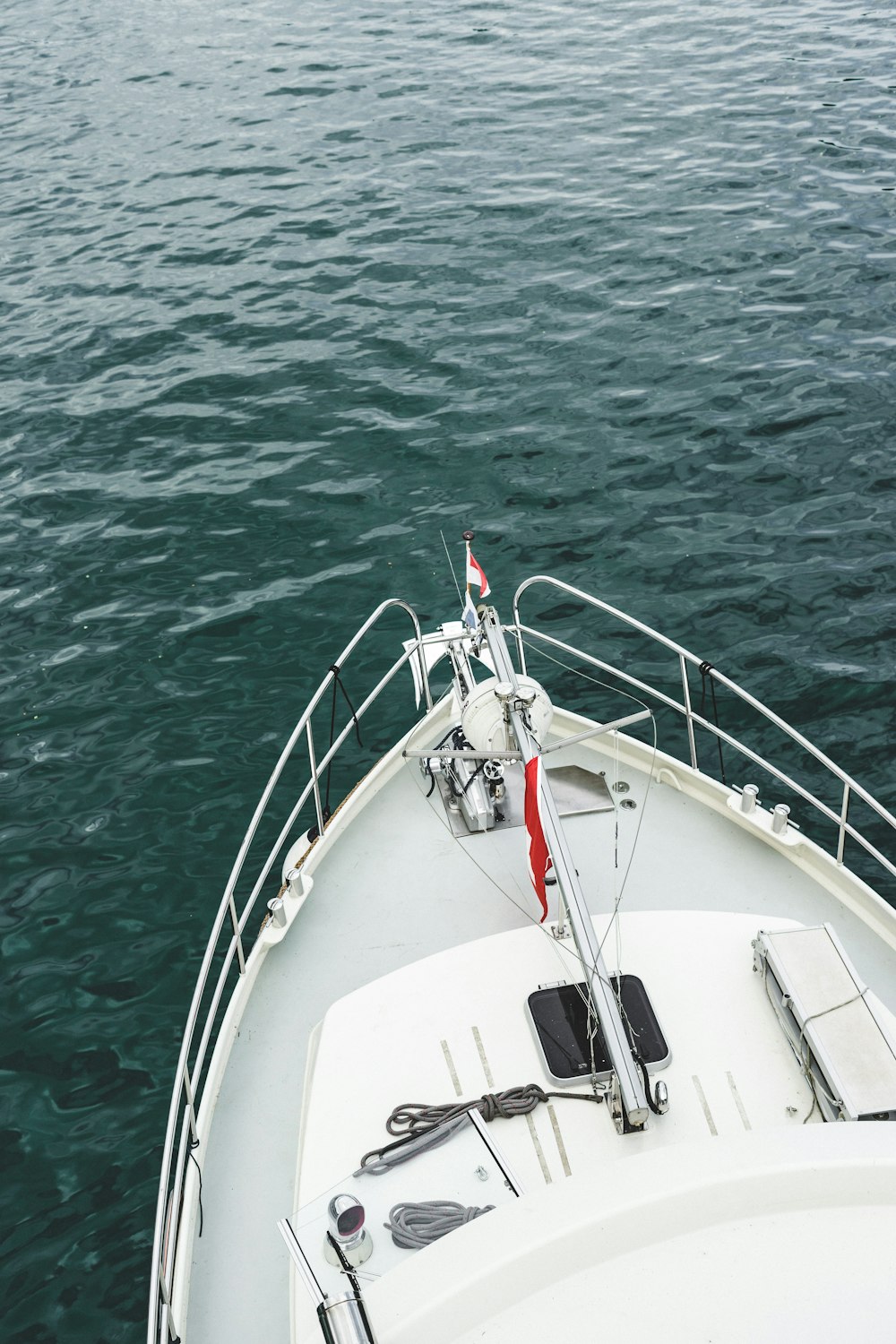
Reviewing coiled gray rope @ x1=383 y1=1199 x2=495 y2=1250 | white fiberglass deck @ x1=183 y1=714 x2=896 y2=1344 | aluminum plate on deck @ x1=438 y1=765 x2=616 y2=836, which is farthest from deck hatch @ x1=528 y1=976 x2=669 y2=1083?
aluminum plate on deck @ x1=438 y1=765 x2=616 y2=836

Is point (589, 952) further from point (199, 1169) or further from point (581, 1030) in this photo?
point (199, 1169)

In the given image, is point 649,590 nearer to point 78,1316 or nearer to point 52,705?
point 52,705

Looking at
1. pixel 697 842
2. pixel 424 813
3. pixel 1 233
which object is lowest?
pixel 697 842

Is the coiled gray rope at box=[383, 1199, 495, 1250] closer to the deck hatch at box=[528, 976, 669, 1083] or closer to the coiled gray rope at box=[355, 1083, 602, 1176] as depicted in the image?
the coiled gray rope at box=[355, 1083, 602, 1176]

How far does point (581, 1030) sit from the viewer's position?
828cm

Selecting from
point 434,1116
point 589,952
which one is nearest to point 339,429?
point 589,952

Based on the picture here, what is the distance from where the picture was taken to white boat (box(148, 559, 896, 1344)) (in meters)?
4.40

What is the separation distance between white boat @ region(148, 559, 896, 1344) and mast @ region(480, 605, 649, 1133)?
0.09 feet

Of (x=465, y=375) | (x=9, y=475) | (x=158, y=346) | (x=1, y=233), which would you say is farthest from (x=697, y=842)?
(x=1, y=233)

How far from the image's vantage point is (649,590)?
16203 millimetres

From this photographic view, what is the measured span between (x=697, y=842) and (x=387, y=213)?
2035cm

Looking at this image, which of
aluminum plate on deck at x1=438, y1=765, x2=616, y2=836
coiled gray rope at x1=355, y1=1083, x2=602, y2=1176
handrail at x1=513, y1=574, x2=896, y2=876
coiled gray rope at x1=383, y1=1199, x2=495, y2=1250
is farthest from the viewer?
aluminum plate on deck at x1=438, y1=765, x2=616, y2=836

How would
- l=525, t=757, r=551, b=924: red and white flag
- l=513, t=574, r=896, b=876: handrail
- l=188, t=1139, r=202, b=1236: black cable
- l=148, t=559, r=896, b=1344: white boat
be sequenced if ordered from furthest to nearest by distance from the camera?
l=513, t=574, r=896, b=876: handrail, l=525, t=757, r=551, b=924: red and white flag, l=188, t=1139, r=202, b=1236: black cable, l=148, t=559, r=896, b=1344: white boat

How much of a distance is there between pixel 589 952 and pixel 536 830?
0.98 metres
